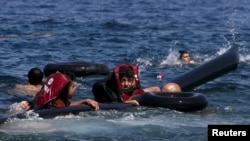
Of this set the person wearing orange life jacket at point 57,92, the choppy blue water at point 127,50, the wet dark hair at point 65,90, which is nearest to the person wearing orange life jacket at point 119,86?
the choppy blue water at point 127,50

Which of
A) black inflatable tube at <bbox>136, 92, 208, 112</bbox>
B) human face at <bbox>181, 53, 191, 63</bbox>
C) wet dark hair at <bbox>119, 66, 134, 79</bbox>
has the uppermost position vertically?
wet dark hair at <bbox>119, 66, 134, 79</bbox>

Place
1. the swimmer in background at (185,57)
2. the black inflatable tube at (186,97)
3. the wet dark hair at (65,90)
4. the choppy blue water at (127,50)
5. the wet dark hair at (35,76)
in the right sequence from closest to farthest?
the choppy blue water at (127,50) → the wet dark hair at (65,90) → the black inflatable tube at (186,97) → the wet dark hair at (35,76) → the swimmer in background at (185,57)

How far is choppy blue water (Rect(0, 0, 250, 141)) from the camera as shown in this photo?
1060 centimetres

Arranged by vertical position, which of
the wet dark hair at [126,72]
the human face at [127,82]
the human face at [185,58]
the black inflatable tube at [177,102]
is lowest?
the black inflatable tube at [177,102]

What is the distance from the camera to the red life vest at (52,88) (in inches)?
439

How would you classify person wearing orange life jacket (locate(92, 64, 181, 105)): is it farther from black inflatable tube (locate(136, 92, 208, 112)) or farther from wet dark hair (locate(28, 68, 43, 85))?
wet dark hair (locate(28, 68, 43, 85))

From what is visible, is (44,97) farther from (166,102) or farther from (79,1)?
(79,1)

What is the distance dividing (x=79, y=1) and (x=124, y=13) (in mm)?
11720

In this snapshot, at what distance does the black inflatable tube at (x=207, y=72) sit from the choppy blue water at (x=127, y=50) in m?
0.48

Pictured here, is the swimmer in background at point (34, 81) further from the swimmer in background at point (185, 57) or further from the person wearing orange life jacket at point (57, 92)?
the swimmer in background at point (185, 57)

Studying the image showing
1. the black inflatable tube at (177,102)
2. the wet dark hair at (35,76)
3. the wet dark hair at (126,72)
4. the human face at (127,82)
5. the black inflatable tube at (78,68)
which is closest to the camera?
the black inflatable tube at (177,102)

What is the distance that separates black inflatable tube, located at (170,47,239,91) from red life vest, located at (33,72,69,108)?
318 cm

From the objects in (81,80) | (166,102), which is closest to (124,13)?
(81,80)

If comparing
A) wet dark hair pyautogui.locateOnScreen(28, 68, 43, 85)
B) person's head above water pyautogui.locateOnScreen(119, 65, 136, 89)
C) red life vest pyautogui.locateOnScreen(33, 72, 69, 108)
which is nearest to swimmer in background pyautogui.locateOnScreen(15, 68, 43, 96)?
wet dark hair pyautogui.locateOnScreen(28, 68, 43, 85)
